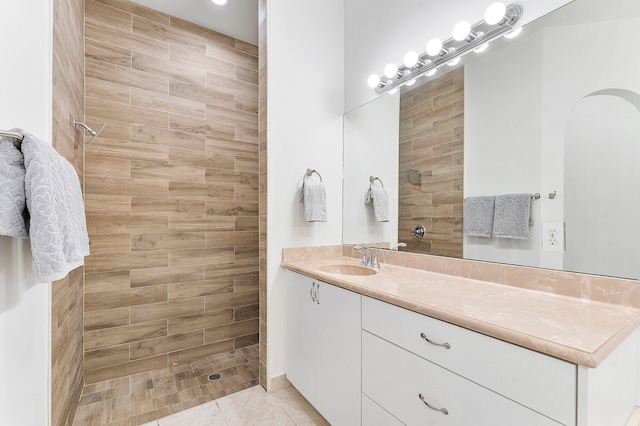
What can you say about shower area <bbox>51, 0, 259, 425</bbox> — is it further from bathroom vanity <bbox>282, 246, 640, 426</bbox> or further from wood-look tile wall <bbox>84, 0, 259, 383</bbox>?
bathroom vanity <bbox>282, 246, 640, 426</bbox>

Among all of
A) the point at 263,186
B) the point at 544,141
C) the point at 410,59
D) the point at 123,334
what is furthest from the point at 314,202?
the point at 123,334

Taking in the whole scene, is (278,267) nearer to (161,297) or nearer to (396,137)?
(161,297)

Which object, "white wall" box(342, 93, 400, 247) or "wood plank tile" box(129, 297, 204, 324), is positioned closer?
"white wall" box(342, 93, 400, 247)

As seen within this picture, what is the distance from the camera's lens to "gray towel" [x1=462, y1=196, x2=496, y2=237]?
1405mm

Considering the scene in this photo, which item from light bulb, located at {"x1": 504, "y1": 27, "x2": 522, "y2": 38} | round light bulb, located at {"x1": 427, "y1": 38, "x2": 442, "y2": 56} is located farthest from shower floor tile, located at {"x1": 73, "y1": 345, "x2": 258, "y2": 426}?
light bulb, located at {"x1": 504, "y1": 27, "x2": 522, "y2": 38}

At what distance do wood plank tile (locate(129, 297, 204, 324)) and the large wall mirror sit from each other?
1.76 m

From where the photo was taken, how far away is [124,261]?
214 cm

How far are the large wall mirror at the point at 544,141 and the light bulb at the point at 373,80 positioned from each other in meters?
0.22

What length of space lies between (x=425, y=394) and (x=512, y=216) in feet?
2.81

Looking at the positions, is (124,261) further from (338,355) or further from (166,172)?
(338,355)

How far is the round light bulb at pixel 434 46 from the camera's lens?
1.55 meters

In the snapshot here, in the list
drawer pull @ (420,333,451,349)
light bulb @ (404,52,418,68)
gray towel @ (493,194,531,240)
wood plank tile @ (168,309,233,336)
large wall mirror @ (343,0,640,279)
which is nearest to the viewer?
drawer pull @ (420,333,451,349)

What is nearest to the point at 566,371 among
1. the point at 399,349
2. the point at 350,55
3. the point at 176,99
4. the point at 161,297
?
the point at 399,349

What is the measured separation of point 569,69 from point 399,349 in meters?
1.28
